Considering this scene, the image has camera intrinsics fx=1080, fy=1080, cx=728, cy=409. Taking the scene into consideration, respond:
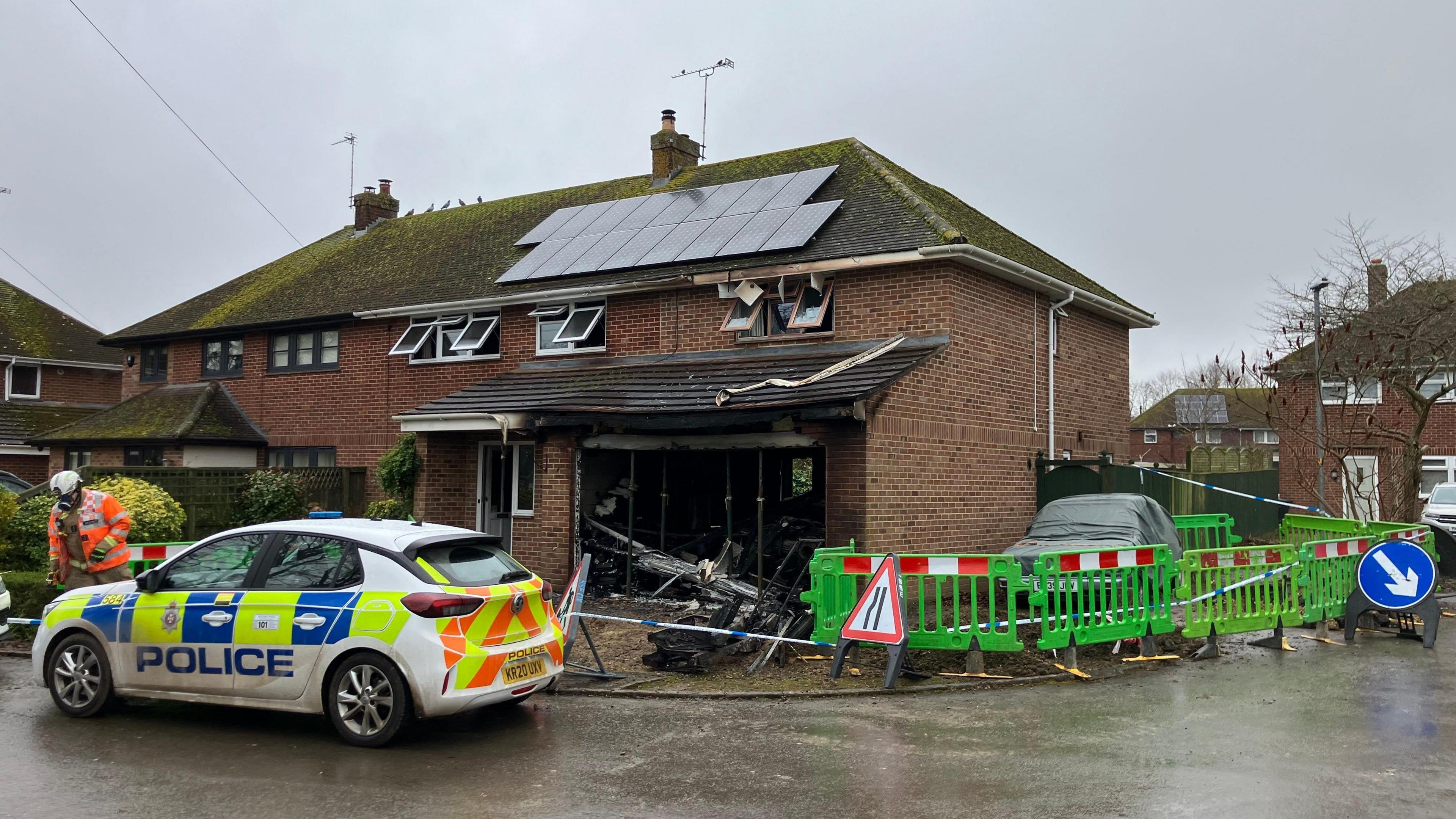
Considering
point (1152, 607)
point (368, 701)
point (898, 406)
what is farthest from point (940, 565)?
point (368, 701)

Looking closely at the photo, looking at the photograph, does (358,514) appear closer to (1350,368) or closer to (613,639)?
(613,639)

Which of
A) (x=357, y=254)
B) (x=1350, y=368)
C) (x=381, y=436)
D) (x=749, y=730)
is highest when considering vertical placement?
(x=357, y=254)

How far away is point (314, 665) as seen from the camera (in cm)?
693

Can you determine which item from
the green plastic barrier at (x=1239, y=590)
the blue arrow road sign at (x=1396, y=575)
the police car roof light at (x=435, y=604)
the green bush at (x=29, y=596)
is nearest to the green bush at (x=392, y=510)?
the green bush at (x=29, y=596)

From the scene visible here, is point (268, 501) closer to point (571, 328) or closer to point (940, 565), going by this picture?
point (571, 328)

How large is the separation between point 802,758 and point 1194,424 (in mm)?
56083

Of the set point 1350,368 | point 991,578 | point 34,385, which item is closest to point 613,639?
point 991,578

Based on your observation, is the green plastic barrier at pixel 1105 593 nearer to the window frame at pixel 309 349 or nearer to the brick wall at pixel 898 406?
the brick wall at pixel 898 406

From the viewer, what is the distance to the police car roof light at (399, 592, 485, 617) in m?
6.75

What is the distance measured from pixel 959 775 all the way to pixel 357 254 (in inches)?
797

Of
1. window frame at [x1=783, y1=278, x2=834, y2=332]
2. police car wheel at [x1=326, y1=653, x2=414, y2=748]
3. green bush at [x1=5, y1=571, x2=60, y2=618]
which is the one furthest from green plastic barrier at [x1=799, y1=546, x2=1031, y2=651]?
green bush at [x1=5, y1=571, x2=60, y2=618]

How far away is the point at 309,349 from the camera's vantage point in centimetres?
2084

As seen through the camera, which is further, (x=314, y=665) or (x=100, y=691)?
(x=100, y=691)

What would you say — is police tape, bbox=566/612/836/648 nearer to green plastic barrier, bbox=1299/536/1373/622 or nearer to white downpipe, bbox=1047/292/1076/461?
green plastic barrier, bbox=1299/536/1373/622
